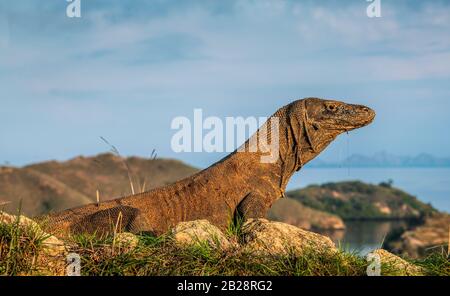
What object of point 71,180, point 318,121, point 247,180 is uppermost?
point 318,121

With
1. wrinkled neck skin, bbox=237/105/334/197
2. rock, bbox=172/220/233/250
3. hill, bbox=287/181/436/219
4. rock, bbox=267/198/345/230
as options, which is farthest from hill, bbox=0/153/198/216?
rock, bbox=172/220/233/250

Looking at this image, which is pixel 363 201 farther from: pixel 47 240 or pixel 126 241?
pixel 47 240

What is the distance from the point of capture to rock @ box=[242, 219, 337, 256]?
32.2 ft

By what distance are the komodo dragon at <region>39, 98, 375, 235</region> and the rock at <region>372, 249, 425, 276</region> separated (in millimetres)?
3380

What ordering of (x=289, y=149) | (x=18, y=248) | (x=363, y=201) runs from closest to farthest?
(x=18, y=248), (x=289, y=149), (x=363, y=201)

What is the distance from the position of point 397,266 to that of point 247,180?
4396 millimetres

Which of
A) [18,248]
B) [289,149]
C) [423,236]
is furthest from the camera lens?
[423,236]

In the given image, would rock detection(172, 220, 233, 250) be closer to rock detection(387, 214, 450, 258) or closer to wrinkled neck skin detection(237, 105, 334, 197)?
wrinkled neck skin detection(237, 105, 334, 197)

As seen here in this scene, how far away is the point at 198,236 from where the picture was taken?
1013 centimetres

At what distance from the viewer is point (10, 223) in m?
9.79

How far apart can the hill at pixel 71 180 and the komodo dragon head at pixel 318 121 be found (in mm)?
25248

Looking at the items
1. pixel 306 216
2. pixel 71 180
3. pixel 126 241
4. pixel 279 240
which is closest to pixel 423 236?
pixel 306 216

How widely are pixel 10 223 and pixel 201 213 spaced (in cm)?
460
